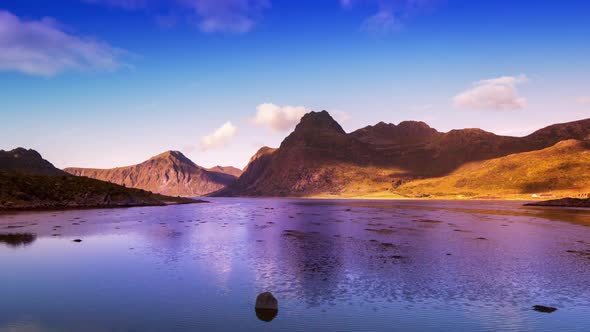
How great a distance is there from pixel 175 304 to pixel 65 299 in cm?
682

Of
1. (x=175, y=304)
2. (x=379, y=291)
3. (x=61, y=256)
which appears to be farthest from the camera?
(x=61, y=256)

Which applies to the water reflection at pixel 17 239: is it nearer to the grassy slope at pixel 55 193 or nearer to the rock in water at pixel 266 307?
the rock in water at pixel 266 307

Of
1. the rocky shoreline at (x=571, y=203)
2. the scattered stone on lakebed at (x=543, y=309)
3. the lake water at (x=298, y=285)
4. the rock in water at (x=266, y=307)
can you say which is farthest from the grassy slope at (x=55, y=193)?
the rocky shoreline at (x=571, y=203)

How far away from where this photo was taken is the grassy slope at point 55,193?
114938 mm

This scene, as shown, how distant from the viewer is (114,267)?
31984 millimetres

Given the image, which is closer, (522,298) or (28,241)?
(522,298)

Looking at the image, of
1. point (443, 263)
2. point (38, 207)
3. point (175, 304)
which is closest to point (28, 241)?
point (175, 304)

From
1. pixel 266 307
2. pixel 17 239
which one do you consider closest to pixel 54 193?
pixel 17 239

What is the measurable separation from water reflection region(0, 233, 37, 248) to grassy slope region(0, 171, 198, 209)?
2789 inches

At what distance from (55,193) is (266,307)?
133 meters

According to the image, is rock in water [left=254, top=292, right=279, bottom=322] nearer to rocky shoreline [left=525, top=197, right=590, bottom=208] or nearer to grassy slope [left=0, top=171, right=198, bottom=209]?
grassy slope [left=0, top=171, right=198, bottom=209]

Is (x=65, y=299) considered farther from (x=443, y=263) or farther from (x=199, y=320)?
(x=443, y=263)

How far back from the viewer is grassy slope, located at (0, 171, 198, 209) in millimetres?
114938

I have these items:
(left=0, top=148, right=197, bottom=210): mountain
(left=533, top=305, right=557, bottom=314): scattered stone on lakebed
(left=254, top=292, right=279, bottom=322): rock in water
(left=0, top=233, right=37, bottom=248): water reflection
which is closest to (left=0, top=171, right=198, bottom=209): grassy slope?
(left=0, top=148, right=197, bottom=210): mountain
